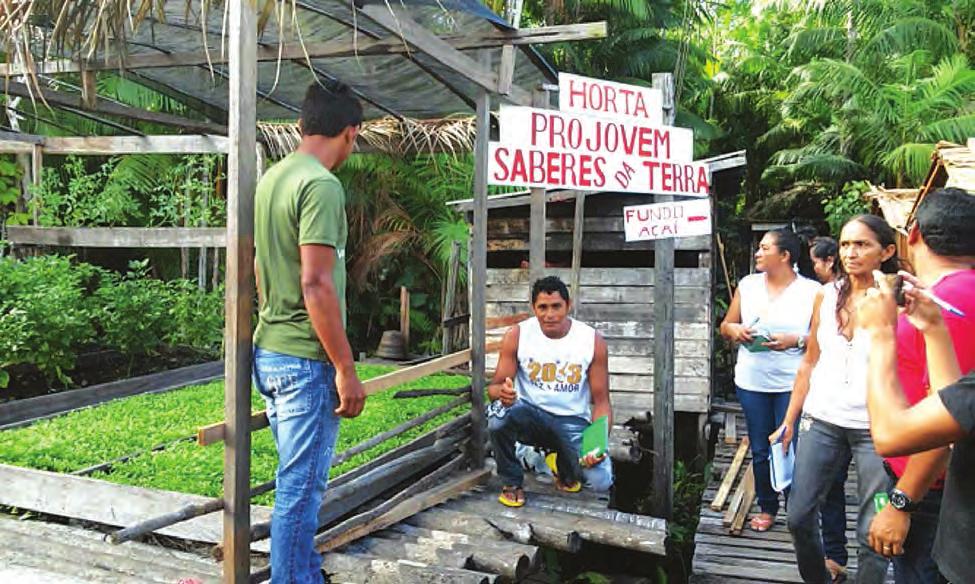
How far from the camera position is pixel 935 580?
113 inches

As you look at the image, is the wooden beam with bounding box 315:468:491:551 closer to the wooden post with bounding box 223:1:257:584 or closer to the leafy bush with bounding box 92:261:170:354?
the wooden post with bounding box 223:1:257:584

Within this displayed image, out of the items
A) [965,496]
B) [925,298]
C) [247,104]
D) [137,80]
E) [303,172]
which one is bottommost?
[965,496]

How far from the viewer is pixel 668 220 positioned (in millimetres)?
4848

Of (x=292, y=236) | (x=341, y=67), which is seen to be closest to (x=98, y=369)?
(x=341, y=67)

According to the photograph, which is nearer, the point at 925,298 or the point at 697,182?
the point at 925,298

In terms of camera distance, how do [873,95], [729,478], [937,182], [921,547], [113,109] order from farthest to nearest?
[873,95], [937,182], [113,109], [729,478], [921,547]

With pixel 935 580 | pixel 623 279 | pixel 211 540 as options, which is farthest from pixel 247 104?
pixel 623 279

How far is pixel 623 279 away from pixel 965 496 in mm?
6765

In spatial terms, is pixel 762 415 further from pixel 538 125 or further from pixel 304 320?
pixel 304 320

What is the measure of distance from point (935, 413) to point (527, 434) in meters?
3.01

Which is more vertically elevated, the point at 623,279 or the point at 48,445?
the point at 623,279

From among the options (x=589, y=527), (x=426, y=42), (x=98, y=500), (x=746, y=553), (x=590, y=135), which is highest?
(x=426, y=42)

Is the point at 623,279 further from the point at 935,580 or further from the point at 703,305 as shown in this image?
the point at 935,580

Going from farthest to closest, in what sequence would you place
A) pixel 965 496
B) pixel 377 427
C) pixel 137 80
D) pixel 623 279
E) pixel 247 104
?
1. pixel 623 279
2. pixel 137 80
3. pixel 377 427
4. pixel 247 104
5. pixel 965 496
